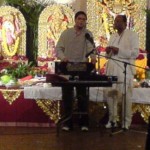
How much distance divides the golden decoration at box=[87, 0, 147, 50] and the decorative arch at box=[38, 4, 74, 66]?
419mm

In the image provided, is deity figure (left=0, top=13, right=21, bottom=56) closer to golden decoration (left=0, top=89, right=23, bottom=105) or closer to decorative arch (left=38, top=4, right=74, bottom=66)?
decorative arch (left=38, top=4, right=74, bottom=66)

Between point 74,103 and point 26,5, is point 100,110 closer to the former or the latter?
point 74,103

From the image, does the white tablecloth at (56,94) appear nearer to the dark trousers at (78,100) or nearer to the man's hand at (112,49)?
the dark trousers at (78,100)

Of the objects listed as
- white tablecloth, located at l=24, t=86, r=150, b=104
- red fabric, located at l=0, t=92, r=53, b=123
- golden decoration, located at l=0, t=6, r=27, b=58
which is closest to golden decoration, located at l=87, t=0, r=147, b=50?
golden decoration, located at l=0, t=6, r=27, b=58

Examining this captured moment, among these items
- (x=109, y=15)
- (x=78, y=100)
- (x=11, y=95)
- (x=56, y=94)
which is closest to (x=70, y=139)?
(x=78, y=100)

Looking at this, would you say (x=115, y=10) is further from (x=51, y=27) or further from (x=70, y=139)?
(x=70, y=139)

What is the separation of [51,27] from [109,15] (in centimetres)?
108

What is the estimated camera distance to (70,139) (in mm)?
5902

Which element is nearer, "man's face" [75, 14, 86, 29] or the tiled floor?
the tiled floor

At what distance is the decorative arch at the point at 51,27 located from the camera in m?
8.95

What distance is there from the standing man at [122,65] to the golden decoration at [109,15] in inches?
104

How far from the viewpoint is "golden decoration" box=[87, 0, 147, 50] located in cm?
912

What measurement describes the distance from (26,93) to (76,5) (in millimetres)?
3166

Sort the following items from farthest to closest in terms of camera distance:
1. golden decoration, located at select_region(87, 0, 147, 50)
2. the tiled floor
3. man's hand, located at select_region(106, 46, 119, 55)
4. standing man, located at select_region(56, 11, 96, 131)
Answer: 1. golden decoration, located at select_region(87, 0, 147, 50)
2. standing man, located at select_region(56, 11, 96, 131)
3. man's hand, located at select_region(106, 46, 119, 55)
4. the tiled floor
